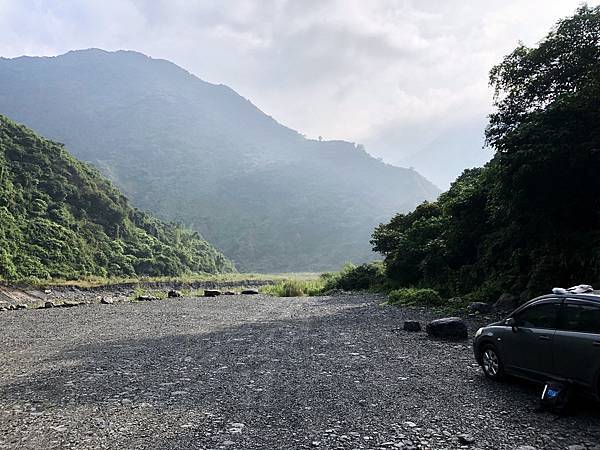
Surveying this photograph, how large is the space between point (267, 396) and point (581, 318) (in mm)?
5244

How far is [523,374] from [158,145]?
19889 cm

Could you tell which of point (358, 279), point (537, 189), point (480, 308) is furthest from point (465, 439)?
point (358, 279)

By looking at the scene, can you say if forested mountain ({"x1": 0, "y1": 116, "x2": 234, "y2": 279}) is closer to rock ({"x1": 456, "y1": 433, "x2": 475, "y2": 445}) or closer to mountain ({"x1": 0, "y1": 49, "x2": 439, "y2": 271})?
rock ({"x1": 456, "y1": 433, "x2": 475, "y2": 445})

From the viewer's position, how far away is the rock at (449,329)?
12984 millimetres

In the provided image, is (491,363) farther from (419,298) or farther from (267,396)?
(419,298)

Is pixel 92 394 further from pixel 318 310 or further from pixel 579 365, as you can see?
pixel 318 310

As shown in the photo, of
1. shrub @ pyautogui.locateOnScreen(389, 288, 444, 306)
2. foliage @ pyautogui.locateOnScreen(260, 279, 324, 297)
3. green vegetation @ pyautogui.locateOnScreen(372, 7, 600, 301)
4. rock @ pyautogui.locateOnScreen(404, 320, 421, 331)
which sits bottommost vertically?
foliage @ pyautogui.locateOnScreen(260, 279, 324, 297)

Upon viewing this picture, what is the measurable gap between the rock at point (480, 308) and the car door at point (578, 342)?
11.1m

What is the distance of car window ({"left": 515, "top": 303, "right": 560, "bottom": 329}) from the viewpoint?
24.4 ft

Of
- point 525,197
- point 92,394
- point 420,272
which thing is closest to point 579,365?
point 92,394

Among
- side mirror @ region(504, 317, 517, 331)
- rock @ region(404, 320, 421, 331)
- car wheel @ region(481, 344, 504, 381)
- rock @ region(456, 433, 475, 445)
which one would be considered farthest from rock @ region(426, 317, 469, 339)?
rock @ region(456, 433, 475, 445)

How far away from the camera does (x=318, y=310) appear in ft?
77.8

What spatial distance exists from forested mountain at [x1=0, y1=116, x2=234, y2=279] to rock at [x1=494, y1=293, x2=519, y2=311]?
40259 millimetres

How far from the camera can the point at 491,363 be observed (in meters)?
8.65
